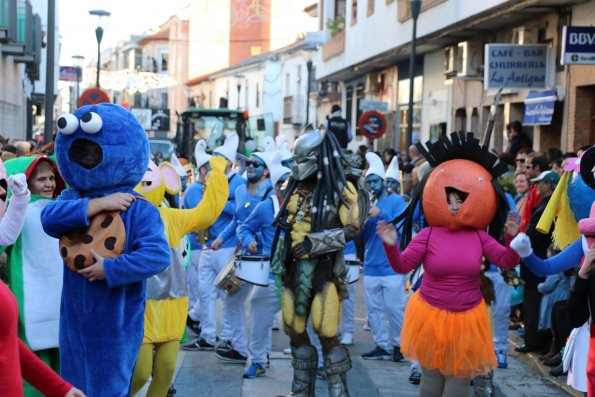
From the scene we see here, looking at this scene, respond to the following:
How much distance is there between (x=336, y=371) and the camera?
7.74 meters

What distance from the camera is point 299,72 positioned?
55375 millimetres

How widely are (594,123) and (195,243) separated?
8.81 metres

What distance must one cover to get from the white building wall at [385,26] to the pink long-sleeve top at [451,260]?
12.1 metres

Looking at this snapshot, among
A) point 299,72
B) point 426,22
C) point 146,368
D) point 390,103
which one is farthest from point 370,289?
point 299,72

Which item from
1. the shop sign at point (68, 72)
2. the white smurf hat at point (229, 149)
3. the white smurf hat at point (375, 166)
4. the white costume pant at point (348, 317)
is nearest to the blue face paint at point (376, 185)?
the white smurf hat at point (375, 166)

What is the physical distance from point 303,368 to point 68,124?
11.1 feet

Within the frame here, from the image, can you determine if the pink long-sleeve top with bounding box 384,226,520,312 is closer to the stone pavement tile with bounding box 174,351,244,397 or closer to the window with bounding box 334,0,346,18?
the stone pavement tile with bounding box 174,351,244,397

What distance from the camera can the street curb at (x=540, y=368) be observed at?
8797 mm

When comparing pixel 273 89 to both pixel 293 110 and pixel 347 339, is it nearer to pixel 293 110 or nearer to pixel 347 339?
pixel 293 110

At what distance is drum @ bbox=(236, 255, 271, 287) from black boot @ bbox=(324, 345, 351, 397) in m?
1.56

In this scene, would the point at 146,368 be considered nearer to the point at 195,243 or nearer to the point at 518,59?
the point at 195,243

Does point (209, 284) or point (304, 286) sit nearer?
point (304, 286)

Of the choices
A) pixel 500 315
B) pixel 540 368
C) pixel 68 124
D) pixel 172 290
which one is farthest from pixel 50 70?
pixel 68 124

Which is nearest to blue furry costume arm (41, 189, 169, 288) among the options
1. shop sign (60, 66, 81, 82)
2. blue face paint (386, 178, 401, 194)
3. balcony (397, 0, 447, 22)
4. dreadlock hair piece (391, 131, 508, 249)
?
dreadlock hair piece (391, 131, 508, 249)
